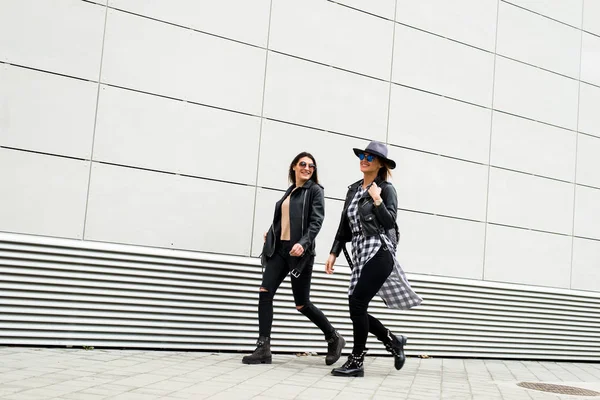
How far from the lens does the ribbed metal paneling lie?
22.7ft

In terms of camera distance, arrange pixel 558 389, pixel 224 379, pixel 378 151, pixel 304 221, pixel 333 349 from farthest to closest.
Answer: pixel 333 349 → pixel 304 221 → pixel 558 389 → pixel 378 151 → pixel 224 379

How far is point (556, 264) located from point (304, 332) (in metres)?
3.98

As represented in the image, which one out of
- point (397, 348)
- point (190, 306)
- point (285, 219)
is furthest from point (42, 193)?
point (397, 348)

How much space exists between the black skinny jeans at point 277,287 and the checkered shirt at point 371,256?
0.50 meters

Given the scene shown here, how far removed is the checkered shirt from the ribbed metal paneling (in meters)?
1.44

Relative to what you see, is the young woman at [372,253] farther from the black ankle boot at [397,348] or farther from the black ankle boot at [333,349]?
the black ankle boot at [333,349]

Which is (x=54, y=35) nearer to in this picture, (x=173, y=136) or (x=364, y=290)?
(x=173, y=136)

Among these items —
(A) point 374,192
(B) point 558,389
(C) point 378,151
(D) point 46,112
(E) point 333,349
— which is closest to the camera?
(A) point 374,192

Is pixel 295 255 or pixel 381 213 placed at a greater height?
pixel 381 213

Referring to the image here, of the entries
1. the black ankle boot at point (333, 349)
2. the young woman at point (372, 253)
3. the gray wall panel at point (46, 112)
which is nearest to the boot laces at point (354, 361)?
the young woman at point (372, 253)

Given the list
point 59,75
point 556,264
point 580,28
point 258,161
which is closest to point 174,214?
point 258,161

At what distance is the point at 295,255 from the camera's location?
699 centimetres

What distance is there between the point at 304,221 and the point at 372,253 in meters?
0.83

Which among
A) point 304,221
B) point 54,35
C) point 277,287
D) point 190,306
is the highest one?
point 54,35
